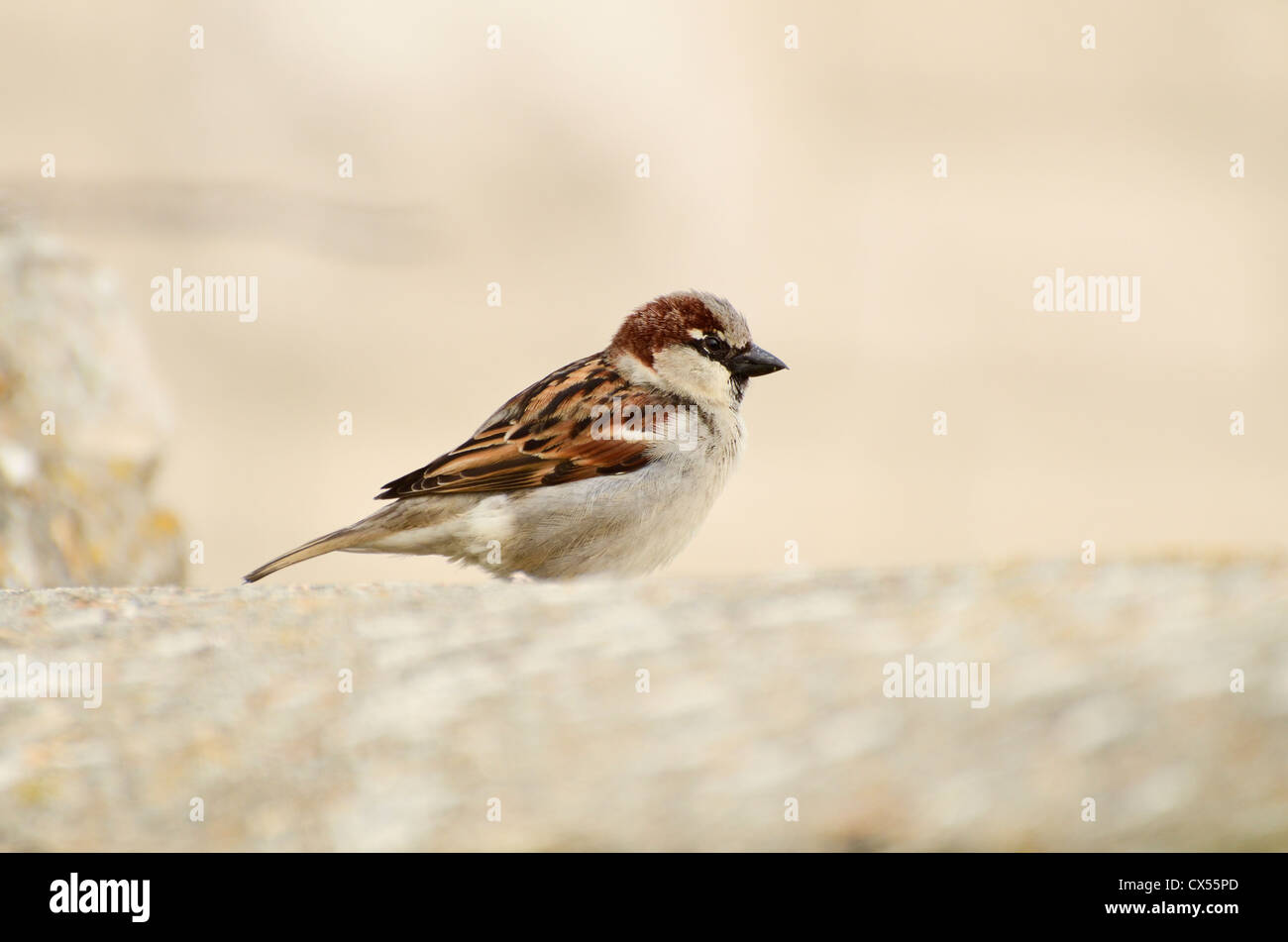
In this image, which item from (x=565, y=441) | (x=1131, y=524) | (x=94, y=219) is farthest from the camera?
(x=94, y=219)

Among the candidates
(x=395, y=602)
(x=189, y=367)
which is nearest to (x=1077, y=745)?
(x=395, y=602)

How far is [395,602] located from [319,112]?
27041mm

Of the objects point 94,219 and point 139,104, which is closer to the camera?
point 94,219

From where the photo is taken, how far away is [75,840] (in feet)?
15.0

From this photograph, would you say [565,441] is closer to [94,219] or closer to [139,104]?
[94,219]

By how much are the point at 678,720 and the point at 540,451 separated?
3184mm

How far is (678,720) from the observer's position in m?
4.68

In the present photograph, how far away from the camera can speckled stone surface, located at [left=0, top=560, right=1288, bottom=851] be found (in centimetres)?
404

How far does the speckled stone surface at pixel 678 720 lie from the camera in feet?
13.2

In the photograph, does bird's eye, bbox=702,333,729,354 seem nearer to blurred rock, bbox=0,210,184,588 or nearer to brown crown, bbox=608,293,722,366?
brown crown, bbox=608,293,722,366

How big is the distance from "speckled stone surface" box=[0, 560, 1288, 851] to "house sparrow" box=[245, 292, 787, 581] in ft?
4.30
